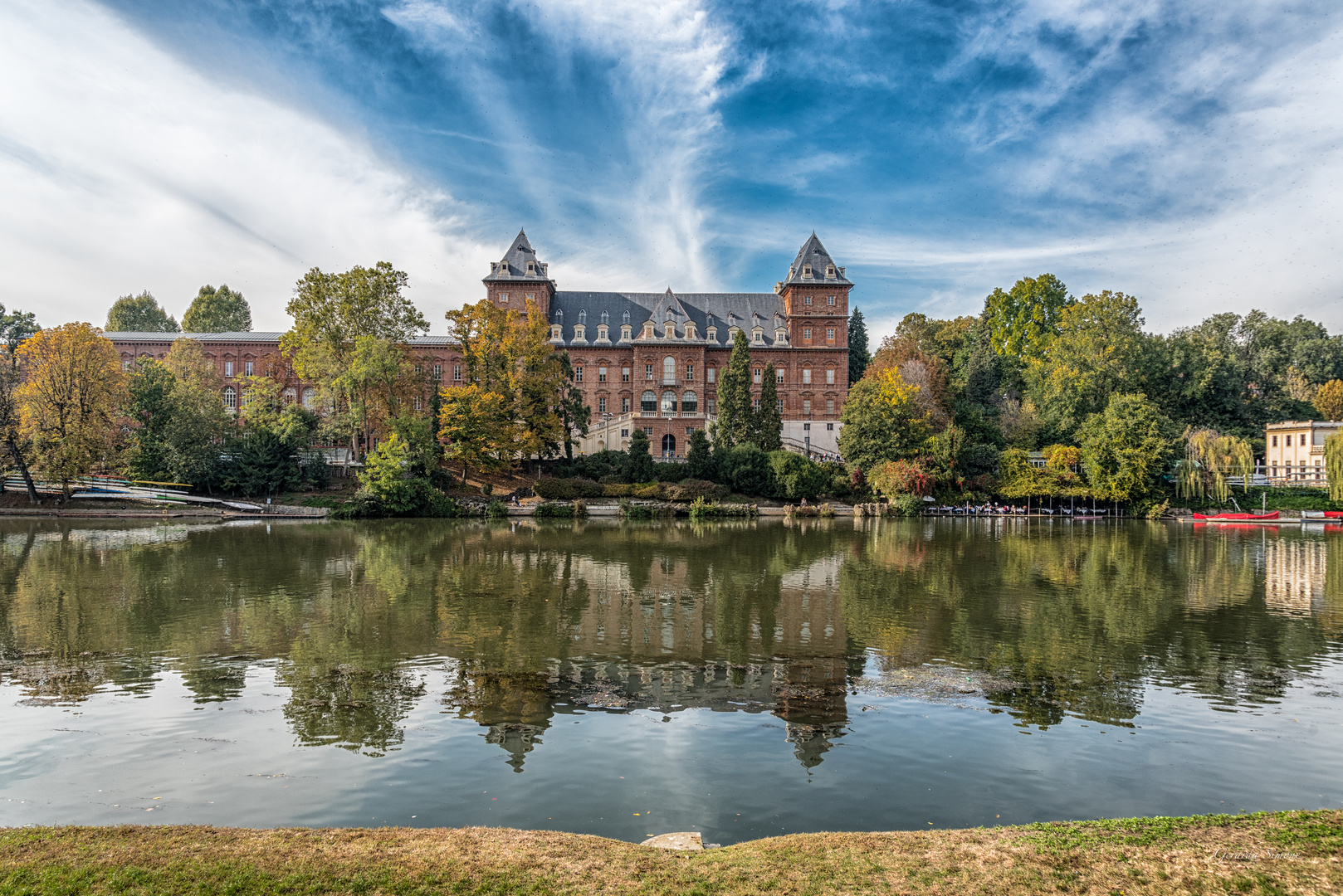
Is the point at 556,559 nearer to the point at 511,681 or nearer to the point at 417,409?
the point at 511,681

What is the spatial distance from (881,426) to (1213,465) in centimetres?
1912

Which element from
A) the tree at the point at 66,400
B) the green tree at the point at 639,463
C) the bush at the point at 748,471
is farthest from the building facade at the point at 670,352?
the tree at the point at 66,400

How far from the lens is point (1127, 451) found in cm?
4172

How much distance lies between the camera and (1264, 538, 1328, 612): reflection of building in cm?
1602

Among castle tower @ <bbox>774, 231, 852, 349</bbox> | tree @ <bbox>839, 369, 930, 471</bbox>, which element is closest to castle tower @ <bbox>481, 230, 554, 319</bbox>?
castle tower @ <bbox>774, 231, 852, 349</bbox>

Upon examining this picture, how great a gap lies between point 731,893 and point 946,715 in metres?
5.19

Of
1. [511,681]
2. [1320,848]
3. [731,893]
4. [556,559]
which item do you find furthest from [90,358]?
[1320,848]

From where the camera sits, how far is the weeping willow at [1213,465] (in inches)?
1682

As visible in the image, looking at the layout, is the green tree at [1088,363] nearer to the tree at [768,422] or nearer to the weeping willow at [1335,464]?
the weeping willow at [1335,464]

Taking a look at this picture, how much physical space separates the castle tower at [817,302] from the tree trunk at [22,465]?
4759cm

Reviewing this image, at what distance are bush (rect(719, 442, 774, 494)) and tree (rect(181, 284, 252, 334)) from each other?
55369 millimetres

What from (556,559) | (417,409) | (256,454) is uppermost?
(417,409)

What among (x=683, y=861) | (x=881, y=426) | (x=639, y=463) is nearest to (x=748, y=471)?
(x=639, y=463)

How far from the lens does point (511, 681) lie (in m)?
9.81
